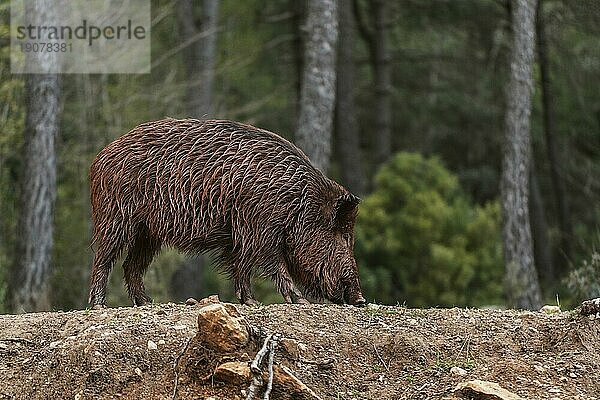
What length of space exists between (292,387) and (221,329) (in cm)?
56

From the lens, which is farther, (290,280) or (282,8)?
(282,8)

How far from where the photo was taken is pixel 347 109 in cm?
2206

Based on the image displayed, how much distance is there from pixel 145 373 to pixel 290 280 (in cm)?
206

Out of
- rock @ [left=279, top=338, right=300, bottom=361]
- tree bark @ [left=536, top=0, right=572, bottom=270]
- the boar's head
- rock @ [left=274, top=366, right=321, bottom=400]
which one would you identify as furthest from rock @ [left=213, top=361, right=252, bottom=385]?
tree bark @ [left=536, top=0, right=572, bottom=270]

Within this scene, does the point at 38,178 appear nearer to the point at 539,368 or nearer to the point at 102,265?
the point at 102,265

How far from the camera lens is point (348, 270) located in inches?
332

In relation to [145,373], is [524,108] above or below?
above

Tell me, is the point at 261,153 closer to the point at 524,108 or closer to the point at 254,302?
the point at 254,302

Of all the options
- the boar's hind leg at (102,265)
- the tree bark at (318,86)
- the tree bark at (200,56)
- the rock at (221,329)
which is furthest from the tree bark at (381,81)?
the rock at (221,329)

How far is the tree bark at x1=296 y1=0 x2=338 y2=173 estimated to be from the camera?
1391cm

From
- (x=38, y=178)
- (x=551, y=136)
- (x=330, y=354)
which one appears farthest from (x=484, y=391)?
(x=551, y=136)

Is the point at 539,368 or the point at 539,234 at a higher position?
the point at 539,368

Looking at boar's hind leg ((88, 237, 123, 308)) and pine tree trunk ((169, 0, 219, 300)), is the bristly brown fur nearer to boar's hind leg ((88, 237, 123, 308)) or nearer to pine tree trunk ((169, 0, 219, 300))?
boar's hind leg ((88, 237, 123, 308))

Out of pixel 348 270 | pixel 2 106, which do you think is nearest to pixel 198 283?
pixel 2 106
